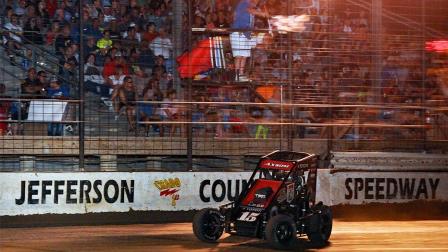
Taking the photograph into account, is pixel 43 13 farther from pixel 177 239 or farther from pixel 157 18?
pixel 177 239

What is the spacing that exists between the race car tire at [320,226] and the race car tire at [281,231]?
0.53 metres

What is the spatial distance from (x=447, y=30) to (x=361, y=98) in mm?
3303

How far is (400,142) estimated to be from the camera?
18.2m

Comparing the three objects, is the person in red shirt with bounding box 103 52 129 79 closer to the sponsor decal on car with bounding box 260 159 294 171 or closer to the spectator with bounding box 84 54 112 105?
the spectator with bounding box 84 54 112 105

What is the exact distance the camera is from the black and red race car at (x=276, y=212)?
37.0 ft

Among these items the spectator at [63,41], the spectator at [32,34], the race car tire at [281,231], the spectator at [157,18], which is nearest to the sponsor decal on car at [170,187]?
the spectator at [63,41]

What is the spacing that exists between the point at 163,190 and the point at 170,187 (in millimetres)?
163

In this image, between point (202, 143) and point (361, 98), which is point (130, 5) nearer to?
point (202, 143)

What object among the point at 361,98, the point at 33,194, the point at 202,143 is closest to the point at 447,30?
the point at 361,98

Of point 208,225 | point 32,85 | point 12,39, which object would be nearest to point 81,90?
point 32,85

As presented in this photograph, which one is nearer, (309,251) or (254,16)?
(309,251)

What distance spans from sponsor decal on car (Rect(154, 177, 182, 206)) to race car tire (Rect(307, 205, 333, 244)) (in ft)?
14.4

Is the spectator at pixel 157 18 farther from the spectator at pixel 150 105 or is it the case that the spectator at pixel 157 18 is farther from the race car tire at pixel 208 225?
the race car tire at pixel 208 225

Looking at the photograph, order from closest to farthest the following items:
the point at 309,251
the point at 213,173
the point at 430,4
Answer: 1. the point at 309,251
2. the point at 213,173
3. the point at 430,4
